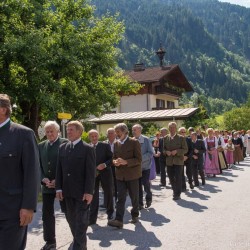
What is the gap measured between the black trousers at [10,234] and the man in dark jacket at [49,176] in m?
2.50

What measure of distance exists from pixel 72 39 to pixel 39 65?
3250 mm

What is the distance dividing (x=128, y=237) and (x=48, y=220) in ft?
4.46

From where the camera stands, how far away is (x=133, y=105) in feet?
159

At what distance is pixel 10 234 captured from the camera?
3.60m

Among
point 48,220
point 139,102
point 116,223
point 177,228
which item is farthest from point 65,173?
point 139,102

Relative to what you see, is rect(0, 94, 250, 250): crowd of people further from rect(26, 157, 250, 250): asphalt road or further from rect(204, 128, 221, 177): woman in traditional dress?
rect(204, 128, 221, 177): woman in traditional dress

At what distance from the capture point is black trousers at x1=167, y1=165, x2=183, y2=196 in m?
10.7

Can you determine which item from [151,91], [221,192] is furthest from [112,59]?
[151,91]

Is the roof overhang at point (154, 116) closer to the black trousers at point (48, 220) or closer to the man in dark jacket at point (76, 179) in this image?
the black trousers at point (48, 220)

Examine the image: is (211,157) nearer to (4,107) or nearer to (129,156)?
(129,156)

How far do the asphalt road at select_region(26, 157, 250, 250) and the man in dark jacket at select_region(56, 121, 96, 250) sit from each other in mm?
772

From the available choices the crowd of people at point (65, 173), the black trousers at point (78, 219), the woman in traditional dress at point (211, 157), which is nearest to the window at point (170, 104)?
the woman in traditional dress at point (211, 157)

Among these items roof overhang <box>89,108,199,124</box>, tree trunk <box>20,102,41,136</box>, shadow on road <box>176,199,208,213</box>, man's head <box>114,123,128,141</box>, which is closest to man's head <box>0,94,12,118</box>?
man's head <box>114,123,128,141</box>

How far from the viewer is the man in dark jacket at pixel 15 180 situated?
360 cm
